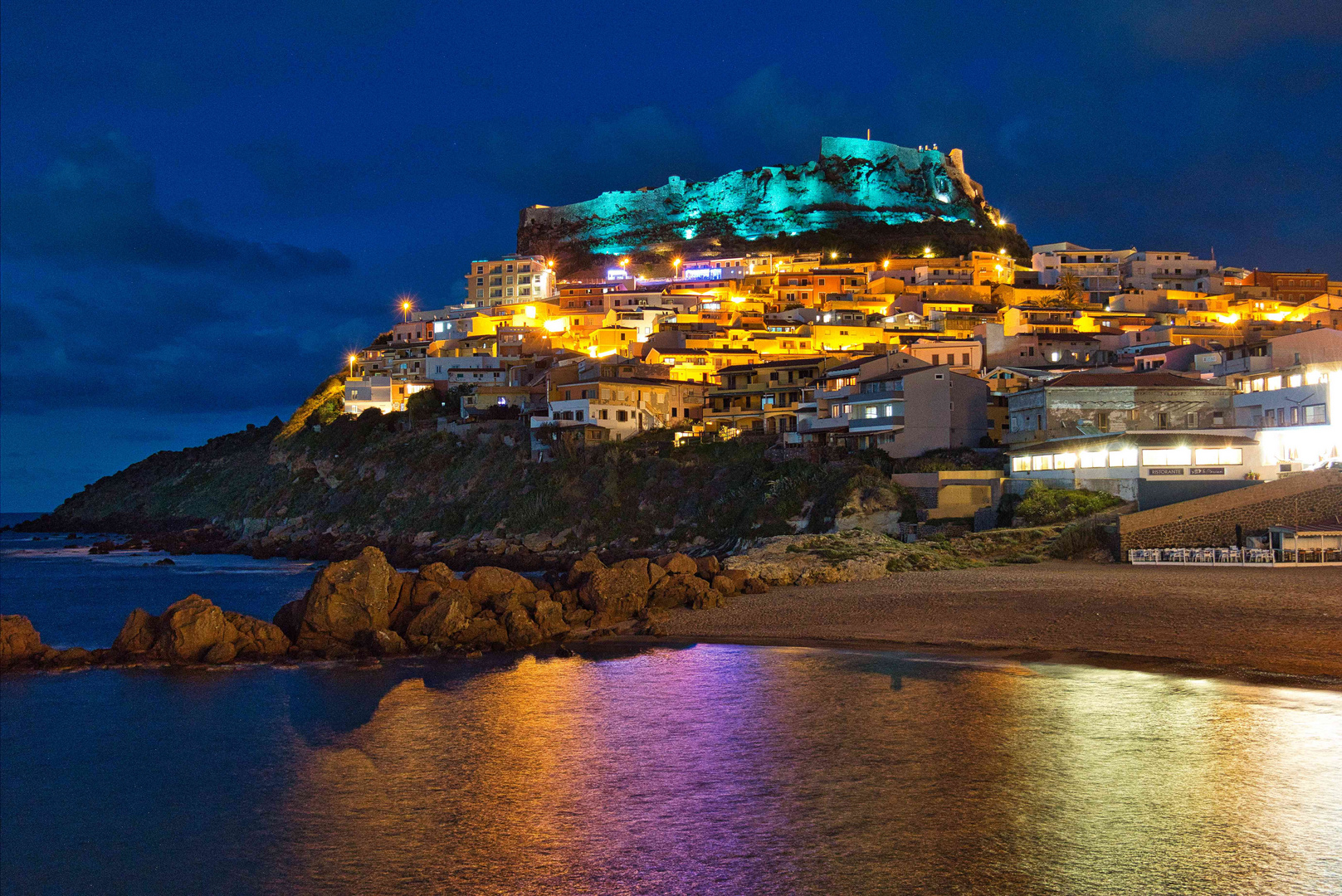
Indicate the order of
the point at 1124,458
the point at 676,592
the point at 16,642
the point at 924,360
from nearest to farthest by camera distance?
the point at 16,642, the point at 676,592, the point at 1124,458, the point at 924,360

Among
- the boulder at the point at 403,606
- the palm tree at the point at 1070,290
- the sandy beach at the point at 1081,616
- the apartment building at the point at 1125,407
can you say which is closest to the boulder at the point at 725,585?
the sandy beach at the point at 1081,616

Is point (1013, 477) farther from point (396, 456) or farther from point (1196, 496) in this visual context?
point (396, 456)

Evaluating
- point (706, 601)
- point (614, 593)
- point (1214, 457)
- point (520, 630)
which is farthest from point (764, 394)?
point (520, 630)

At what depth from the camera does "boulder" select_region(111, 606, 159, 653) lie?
22.7m

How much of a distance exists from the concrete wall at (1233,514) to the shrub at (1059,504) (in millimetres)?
3314

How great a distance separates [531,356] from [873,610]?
52.7 meters

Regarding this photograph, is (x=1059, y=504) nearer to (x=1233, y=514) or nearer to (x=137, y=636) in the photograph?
(x=1233, y=514)

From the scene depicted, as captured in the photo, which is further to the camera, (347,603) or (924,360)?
(924,360)

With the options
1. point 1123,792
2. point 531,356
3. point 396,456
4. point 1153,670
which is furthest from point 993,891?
point 531,356

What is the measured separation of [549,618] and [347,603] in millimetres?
4938

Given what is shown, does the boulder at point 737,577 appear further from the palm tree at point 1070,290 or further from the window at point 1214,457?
the palm tree at point 1070,290

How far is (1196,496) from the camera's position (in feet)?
102

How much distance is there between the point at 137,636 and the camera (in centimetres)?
2284

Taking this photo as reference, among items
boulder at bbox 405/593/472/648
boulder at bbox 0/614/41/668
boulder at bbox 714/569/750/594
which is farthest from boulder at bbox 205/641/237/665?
boulder at bbox 714/569/750/594
